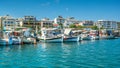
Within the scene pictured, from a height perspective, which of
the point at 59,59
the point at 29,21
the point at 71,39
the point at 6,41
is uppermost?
the point at 29,21

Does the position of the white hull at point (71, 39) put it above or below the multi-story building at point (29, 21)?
below

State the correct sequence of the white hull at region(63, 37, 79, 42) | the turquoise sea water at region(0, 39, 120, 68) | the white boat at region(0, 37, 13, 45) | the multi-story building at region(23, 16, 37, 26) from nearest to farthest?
the turquoise sea water at region(0, 39, 120, 68), the white boat at region(0, 37, 13, 45), the white hull at region(63, 37, 79, 42), the multi-story building at region(23, 16, 37, 26)

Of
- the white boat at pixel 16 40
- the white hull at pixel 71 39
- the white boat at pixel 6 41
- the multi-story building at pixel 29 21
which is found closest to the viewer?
the white boat at pixel 6 41

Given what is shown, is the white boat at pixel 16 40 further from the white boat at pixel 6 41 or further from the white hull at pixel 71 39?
the white hull at pixel 71 39

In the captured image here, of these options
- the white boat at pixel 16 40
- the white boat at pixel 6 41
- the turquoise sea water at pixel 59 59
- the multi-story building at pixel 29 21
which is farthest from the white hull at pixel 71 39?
the multi-story building at pixel 29 21

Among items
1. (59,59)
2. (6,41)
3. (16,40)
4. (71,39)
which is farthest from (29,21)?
(59,59)

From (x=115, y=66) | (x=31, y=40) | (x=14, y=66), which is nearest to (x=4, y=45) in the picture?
(x=31, y=40)

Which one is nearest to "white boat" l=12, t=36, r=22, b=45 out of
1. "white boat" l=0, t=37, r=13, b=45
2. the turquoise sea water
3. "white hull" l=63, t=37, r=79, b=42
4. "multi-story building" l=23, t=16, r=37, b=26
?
"white boat" l=0, t=37, r=13, b=45

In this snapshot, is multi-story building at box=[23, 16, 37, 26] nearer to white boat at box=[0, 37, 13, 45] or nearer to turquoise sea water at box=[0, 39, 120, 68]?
white boat at box=[0, 37, 13, 45]

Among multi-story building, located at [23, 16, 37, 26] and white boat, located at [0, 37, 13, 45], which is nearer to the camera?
white boat, located at [0, 37, 13, 45]

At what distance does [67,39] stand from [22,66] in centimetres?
4970

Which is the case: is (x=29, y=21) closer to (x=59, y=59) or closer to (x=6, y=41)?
(x=6, y=41)

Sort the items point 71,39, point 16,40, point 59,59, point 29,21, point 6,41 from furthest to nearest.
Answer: point 29,21 < point 71,39 < point 16,40 < point 6,41 < point 59,59

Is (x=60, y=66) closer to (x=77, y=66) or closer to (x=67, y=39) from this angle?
(x=77, y=66)
